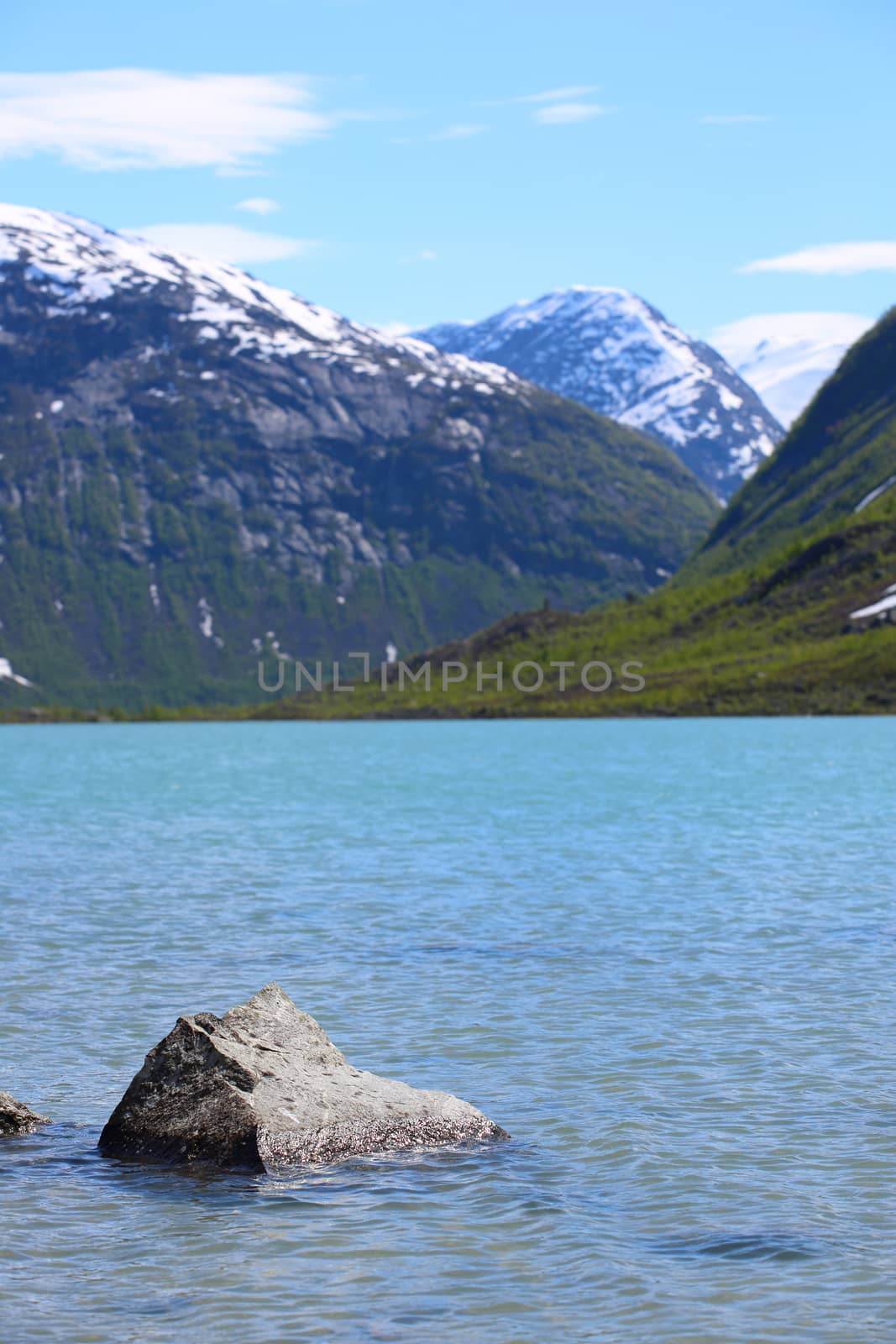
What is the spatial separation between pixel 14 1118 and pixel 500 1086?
6967 millimetres

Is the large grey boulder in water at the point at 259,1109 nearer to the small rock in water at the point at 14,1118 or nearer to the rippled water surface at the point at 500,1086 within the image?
the rippled water surface at the point at 500,1086

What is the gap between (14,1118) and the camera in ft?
69.7

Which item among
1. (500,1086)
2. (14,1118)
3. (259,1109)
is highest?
(259,1109)

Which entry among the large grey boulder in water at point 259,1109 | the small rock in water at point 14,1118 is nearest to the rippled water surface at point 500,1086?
the small rock in water at point 14,1118

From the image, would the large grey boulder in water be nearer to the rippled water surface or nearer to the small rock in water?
the rippled water surface

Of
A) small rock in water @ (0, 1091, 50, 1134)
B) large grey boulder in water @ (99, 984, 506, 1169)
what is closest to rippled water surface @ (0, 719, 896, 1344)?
small rock in water @ (0, 1091, 50, 1134)

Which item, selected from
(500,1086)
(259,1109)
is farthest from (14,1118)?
(500,1086)

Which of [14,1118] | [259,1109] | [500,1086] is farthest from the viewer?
[500,1086]

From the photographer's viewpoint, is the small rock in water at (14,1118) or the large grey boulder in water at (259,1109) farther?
the small rock in water at (14,1118)

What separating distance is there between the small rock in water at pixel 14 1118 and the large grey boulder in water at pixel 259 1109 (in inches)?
54.2

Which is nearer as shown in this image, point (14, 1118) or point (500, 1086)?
point (14, 1118)

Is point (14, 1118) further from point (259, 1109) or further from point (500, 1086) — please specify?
point (500, 1086)

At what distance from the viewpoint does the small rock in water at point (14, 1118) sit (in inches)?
834

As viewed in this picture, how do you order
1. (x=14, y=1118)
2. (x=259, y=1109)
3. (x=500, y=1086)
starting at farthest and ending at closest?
1. (x=500, y=1086)
2. (x=14, y=1118)
3. (x=259, y=1109)
